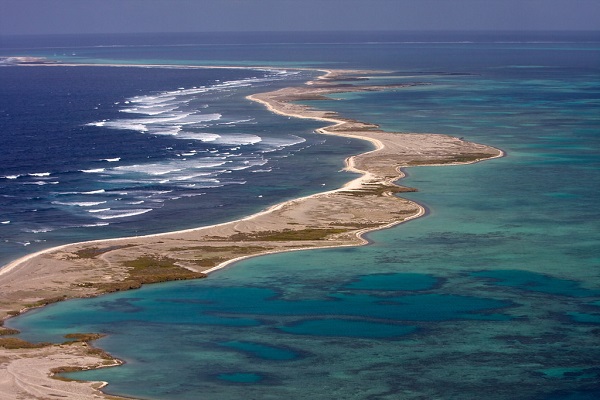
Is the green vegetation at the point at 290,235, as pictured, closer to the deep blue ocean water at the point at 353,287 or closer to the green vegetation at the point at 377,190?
the deep blue ocean water at the point at 353,287

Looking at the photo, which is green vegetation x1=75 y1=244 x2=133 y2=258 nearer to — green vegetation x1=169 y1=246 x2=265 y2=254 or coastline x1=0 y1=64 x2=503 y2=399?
coastline x1=0 y1=64 x2=503 y2=399

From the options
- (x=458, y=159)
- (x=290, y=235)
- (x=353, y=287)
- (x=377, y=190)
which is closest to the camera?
(x=353, y=287)

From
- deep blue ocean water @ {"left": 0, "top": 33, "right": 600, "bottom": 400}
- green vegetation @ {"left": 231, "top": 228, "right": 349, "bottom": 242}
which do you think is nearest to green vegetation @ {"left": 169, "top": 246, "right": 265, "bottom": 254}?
deep blue ocean water @ {"left": 0, "top": 33, "right": 600, "bottom": 400}

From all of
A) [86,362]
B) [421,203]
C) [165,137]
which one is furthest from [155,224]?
[165,137]

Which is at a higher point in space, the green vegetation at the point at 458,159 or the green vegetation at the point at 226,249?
the green vegetation at the point at 458,159

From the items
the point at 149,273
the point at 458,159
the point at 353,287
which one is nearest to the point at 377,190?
the point at 458,159

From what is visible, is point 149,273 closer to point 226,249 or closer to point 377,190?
point 226,249

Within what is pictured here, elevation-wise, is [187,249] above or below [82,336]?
above

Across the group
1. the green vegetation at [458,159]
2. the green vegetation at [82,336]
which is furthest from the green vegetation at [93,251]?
the green vegetation at [458,159]

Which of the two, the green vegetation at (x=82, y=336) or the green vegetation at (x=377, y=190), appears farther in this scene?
the green vegetation at (x=377, y=190)
